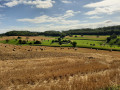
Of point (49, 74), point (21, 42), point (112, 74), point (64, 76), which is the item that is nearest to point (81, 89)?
point (64, 76)

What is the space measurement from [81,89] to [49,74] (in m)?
8.27

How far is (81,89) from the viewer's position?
499 inches

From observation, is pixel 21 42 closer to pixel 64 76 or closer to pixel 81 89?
pixel 64 76

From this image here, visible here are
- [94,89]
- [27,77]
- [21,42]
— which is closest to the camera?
[94,89]

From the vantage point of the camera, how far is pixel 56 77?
61.0ft

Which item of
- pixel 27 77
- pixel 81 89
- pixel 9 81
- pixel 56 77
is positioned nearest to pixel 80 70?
pixel 56 77

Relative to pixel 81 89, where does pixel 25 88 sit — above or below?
below

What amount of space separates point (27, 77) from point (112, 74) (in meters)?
16.4

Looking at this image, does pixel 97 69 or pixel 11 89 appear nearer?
pixel 11 89

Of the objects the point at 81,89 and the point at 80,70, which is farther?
the point at 80,70

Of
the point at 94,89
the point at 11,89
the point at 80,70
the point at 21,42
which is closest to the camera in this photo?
A: the point at 94,89

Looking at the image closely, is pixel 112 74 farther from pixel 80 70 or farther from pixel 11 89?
pixel 11 89

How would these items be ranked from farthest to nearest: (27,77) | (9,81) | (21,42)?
(21,42) < (27,77) < (9,81)

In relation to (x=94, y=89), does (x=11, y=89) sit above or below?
below
